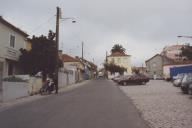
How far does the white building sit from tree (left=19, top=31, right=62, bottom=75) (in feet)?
2.77

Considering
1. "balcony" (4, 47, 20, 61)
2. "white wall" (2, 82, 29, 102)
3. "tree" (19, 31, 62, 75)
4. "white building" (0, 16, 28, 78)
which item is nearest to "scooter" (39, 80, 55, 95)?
"white wall" (2, 82, 29, 102)

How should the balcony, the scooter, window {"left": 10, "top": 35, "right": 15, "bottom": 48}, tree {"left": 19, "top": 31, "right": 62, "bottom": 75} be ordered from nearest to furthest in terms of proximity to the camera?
the scooter
the balcony
window {"left": 10, "top": 35, "right": 15, "bottom": 48}
tree {"left": 19, "top": 31, "right": 62, "bottom": 75}

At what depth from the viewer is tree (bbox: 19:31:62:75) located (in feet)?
111

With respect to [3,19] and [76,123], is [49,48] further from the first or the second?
[76,123]

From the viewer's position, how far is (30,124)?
441 inches

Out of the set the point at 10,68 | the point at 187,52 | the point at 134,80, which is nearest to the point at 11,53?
the point at 10,68

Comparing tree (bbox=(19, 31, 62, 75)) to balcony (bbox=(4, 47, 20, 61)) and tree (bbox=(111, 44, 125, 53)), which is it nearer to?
balcony (bbox=(4, 47, 20, 61))

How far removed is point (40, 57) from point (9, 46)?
3.69m

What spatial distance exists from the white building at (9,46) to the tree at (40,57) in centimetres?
84

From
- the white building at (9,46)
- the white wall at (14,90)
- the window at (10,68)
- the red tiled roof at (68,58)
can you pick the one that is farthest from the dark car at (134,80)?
the red tiled roof at (68,58)

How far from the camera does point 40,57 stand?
3409cm

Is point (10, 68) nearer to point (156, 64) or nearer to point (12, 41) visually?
point (12, 41)

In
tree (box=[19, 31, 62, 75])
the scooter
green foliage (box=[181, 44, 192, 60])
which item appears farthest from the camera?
green foliage (box=[181, 44, 192, 60])

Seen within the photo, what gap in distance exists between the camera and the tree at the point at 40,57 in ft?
111
